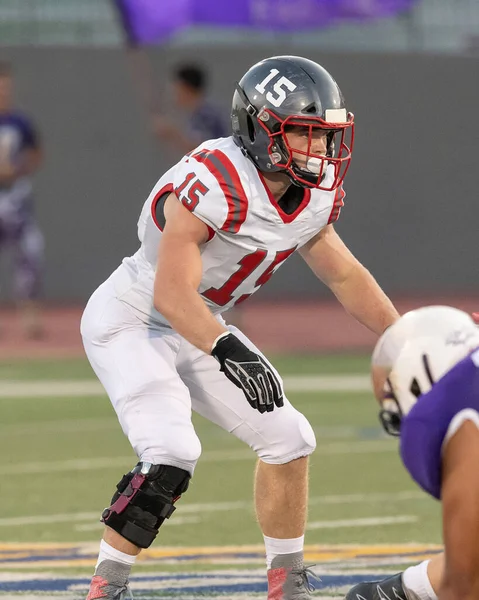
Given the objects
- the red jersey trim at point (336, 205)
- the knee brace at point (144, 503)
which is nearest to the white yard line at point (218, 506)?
the knee brace at point (144, 503)

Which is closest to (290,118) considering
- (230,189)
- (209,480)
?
(230,189)

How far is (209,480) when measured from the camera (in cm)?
864

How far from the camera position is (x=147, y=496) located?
531cm

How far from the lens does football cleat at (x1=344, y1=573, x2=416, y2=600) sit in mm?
4969

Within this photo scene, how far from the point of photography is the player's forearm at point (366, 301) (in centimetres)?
586

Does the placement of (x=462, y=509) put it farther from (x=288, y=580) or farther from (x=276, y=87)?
(x=276, y=87)

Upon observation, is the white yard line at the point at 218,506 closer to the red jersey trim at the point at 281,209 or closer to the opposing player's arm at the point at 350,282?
the opposing player's arm at the point at 350,282

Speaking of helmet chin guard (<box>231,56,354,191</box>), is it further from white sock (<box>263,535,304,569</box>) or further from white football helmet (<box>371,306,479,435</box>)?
white football helmet (<box>371,306,479,435</box>)

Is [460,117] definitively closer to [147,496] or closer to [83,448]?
[83,448]

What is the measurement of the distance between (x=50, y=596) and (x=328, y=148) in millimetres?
1995

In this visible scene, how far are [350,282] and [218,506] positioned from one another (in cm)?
226

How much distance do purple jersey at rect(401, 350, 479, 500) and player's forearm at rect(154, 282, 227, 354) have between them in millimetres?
1430

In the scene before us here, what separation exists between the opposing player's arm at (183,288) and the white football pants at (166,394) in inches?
12.0

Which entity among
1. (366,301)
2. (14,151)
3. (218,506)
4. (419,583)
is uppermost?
(366,301)
